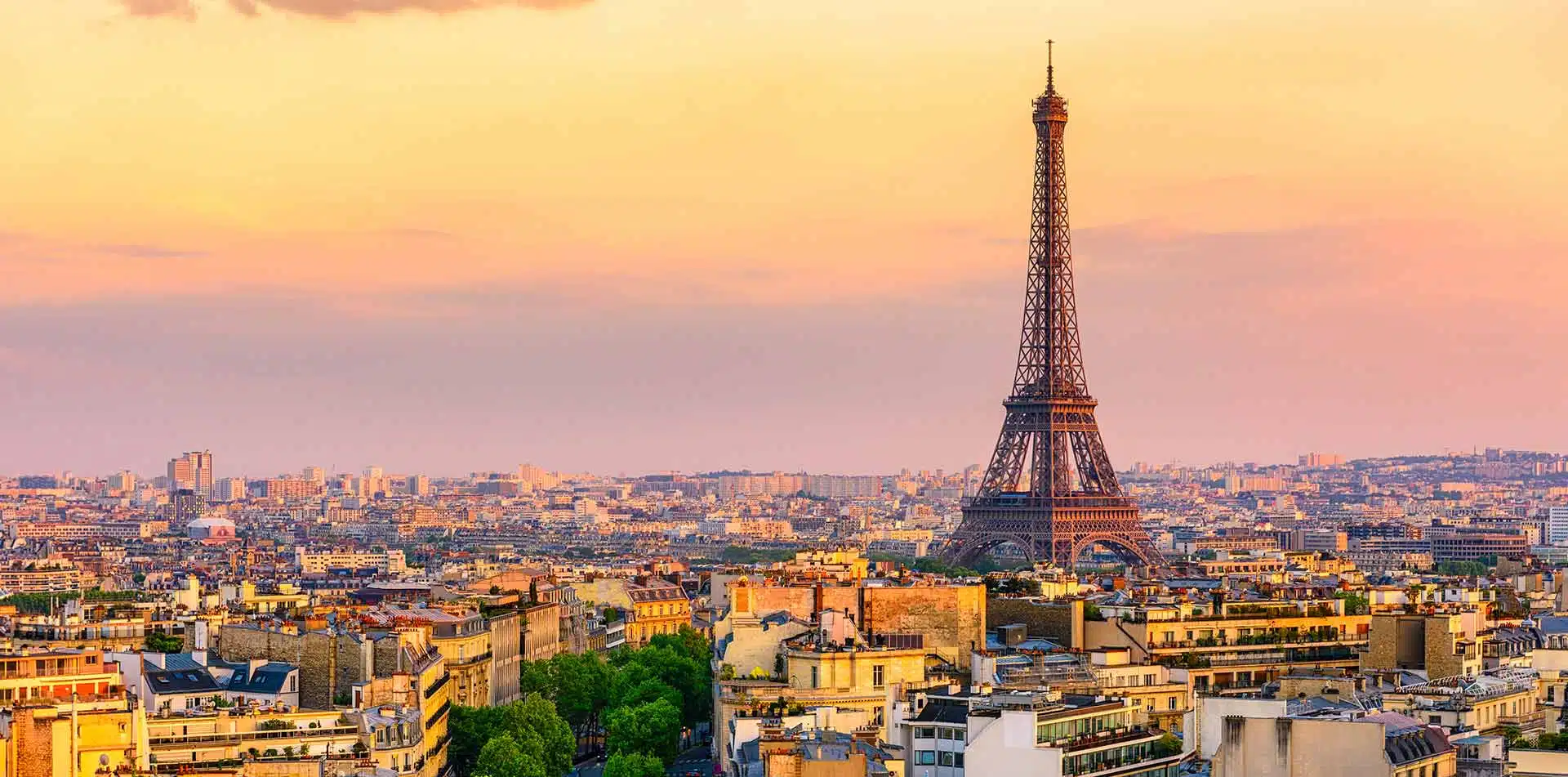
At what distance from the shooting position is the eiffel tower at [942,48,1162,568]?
152750mm

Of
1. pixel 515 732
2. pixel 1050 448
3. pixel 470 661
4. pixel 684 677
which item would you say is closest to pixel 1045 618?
pixel 684 677

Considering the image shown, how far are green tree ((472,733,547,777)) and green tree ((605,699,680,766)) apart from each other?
316cm

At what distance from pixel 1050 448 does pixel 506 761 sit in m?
94.7

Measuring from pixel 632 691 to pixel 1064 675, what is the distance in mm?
16784

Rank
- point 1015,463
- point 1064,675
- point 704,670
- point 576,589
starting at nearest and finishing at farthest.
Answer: point 1064,675, point 704,670, point 576,589, point 1015,463

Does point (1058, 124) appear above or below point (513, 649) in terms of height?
above

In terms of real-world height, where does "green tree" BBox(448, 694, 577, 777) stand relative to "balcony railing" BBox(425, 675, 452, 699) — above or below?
below

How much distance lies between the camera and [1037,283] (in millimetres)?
165000

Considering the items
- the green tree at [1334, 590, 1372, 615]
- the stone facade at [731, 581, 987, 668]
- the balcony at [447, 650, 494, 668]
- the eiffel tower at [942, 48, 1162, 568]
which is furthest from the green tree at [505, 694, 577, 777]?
the eiffel tower at [942, 48, 1162, 568]

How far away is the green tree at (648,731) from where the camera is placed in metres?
69.5

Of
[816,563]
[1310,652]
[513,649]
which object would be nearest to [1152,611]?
[1310,652]

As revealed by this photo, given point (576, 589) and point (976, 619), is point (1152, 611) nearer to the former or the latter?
point (976, 619)

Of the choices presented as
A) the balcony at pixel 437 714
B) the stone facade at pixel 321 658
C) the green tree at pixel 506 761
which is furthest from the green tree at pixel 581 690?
the green tree at pixel 506 761

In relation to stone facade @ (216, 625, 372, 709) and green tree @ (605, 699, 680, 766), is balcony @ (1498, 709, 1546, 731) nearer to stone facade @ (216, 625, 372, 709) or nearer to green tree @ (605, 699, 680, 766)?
green tree @ (605, 699, 680, 766)
